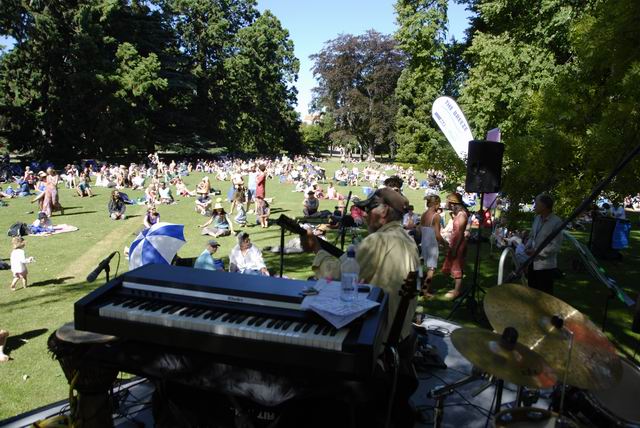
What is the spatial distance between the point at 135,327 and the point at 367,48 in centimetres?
6286

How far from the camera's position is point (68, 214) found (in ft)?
56.6

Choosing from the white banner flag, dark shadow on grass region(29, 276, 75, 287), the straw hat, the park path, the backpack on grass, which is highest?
the white banner flag

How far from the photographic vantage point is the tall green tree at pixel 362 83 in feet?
199

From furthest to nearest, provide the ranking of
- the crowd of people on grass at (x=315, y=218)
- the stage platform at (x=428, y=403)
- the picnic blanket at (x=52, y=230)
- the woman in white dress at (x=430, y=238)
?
the picnic blanket at (x=52, y=230) < the woman in white dress at (x=430, y=238) < the stage platform at (x=428, y=403) < the crowd of people on grass at (x=315, y=218)

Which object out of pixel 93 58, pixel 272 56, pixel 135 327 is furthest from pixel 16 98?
pixel 135 327

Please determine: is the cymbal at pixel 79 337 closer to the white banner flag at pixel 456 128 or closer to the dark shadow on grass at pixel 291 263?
the dark shadow on grass at pixel 291 263

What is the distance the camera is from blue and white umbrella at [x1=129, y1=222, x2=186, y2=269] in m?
5.84

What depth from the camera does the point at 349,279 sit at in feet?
10.1

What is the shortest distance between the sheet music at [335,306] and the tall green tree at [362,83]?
59.4 meters

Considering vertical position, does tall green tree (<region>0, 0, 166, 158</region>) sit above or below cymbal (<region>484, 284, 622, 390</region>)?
above

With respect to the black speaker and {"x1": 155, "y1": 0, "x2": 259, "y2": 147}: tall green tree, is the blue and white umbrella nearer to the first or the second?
the black speaker

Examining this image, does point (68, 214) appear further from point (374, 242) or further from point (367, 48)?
point (367, 48)

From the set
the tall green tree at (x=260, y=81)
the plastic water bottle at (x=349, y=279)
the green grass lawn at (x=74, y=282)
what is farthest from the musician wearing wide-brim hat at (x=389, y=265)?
the tall green tree at (x=260, y=81)

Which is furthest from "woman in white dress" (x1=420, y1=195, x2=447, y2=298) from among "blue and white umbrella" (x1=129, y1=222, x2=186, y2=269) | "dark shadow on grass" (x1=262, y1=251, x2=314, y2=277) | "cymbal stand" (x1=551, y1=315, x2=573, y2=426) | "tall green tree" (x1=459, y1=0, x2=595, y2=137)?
"cymbal stand" (x1=551, y1=315, x2=573, y2=426)
